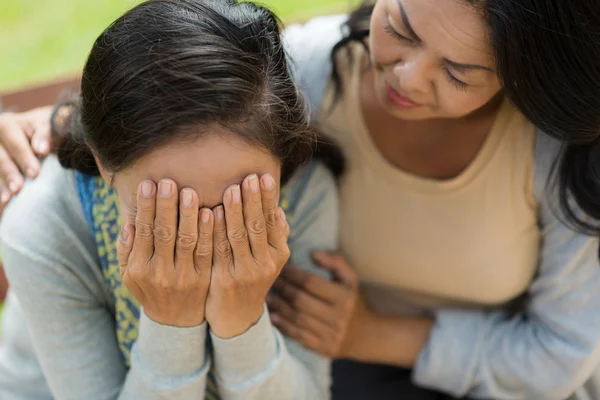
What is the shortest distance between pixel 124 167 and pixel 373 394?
0.82 metres

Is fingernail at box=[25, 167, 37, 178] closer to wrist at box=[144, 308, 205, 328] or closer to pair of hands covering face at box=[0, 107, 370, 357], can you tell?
pair of hands covering face at box=[0, 107, 370, 357]

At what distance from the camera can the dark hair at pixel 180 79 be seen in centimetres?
90

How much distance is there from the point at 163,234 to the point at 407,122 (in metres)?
0.58

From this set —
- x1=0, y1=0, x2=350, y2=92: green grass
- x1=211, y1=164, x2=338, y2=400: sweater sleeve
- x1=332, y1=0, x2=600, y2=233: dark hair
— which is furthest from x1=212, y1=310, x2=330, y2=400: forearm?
x1=0, y1=0, x2=350, y2=92: green grass

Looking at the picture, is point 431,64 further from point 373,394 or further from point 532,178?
point 373,394

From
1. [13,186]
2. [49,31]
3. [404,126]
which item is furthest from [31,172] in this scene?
[49,31]

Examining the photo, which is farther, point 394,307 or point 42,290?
point 394,307

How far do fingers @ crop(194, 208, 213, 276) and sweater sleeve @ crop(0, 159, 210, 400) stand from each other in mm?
128

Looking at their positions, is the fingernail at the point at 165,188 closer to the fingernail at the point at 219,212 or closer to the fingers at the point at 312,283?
the fingernail at the point at 219,212

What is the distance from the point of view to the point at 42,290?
1.14 m

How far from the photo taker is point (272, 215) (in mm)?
990

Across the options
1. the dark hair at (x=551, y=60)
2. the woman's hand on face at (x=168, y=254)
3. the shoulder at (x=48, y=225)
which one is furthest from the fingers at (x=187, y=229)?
the dark hair at (x=551, y=60)

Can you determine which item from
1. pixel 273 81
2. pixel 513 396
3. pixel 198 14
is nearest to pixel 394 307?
pixel 513 396

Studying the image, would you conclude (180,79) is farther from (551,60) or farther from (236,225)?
(551,60)
